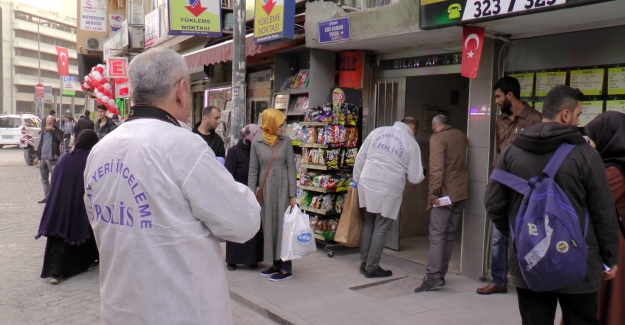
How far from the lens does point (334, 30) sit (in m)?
7.17

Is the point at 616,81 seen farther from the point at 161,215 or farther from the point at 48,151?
the point at 48,151

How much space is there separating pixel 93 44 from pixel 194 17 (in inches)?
589

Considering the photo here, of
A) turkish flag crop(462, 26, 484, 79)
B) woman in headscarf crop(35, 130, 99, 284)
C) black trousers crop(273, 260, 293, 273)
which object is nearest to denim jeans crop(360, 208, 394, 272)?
black trousers crop(273, 260, 293, 273)

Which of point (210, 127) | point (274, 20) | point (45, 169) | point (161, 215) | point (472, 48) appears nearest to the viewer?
point (161, 215)

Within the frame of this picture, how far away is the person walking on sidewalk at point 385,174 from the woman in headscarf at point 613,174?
104 inches

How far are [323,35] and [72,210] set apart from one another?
12.7ft

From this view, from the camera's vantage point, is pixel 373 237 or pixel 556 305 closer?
pixel 556 305

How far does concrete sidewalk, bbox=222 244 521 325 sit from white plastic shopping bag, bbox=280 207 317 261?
0.36 m

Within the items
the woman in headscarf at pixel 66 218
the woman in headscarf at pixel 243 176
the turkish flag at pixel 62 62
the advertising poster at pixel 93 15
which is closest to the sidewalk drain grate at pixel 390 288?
the woman in headscarf at pixel 243 176

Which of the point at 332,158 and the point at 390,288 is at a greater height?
the point at 332,158

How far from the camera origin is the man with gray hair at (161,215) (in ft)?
6.51

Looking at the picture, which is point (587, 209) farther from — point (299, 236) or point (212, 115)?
point (212, 115)

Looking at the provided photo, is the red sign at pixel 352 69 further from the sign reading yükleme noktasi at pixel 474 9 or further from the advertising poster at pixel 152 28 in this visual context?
the advertising poster at pixel 152 28

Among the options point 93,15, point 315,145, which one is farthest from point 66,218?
point 93,15
